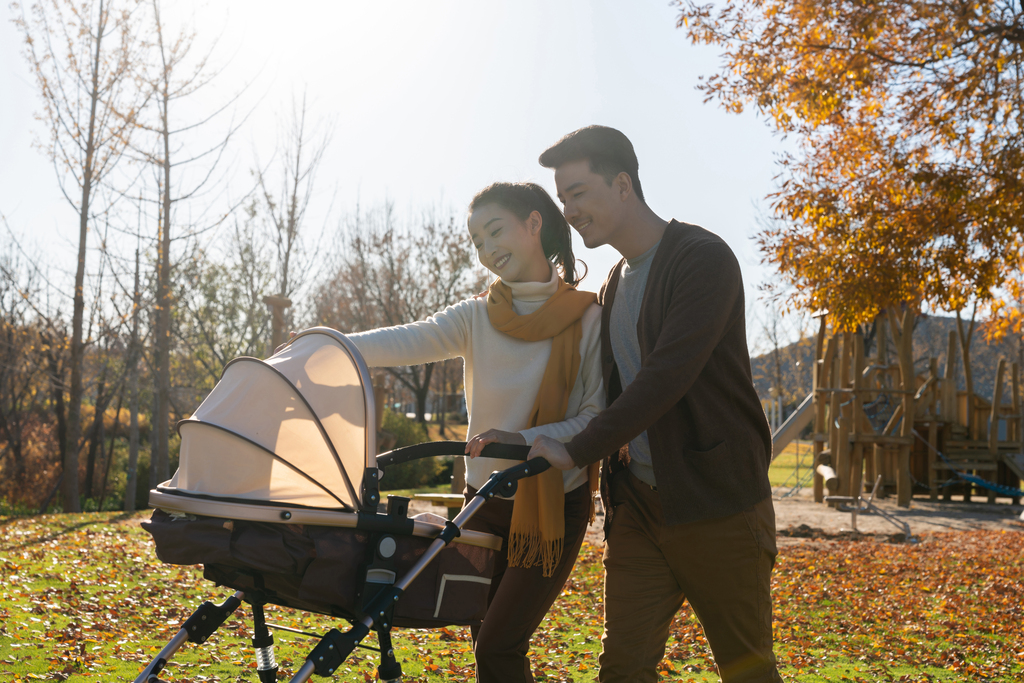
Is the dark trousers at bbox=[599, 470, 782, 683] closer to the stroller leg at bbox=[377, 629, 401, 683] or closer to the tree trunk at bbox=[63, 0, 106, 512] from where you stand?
the stroller leg at bbox=[377, 629, 401, 683]

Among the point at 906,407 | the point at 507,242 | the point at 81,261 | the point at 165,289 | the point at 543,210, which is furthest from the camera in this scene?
the point at 906,407

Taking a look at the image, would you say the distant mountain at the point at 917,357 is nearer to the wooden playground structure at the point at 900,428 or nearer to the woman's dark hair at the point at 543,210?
the wooden playground structure at the point at 900,428

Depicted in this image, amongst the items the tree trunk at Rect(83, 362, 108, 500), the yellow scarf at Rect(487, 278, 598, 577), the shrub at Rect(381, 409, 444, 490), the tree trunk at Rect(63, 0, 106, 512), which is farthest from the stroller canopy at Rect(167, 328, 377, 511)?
the tree trunk at Rect(83, 362, 108, 500)

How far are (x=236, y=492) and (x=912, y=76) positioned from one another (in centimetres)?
947

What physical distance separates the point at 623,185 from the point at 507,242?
0.46 m

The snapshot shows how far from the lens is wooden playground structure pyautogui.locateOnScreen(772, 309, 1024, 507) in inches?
581

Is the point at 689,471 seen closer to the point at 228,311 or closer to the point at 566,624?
the point at 566,624

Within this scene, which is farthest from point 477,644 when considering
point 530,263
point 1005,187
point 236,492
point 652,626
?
point 1005,187

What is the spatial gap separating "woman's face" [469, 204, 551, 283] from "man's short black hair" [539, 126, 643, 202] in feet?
0.83

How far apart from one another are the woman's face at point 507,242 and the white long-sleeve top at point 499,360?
75 millimetres

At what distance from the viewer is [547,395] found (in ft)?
8.88

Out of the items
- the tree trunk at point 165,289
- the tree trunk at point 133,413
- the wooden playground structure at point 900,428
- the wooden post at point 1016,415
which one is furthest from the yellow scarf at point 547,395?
the wooden post at point 1016,415

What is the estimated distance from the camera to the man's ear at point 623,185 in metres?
2.74

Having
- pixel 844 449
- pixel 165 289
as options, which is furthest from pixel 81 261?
pixel 844 449
